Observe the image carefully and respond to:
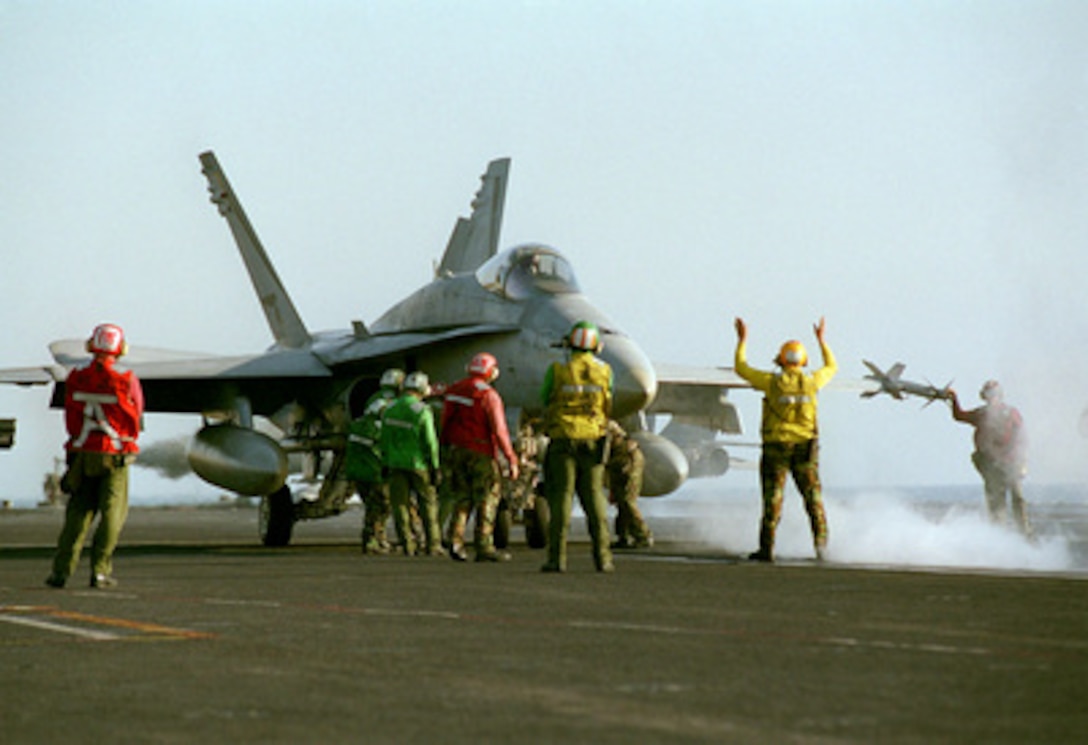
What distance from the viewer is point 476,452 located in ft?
56.6

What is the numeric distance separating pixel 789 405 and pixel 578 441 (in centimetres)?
242

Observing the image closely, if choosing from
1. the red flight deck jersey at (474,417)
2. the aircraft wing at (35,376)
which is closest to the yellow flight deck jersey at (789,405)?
the red flight deck jersey at (474,417)

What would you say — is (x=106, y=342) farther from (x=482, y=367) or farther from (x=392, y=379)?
(x=392, y=379)

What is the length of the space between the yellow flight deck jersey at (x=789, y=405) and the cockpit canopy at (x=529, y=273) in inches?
213

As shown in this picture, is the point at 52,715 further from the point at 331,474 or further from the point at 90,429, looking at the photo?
the point at 331,474

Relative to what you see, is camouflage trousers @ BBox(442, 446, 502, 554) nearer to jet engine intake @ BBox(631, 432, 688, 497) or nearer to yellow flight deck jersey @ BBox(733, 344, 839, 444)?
yellow flight deck jersey @ BBox(733, 344, 839, 444)

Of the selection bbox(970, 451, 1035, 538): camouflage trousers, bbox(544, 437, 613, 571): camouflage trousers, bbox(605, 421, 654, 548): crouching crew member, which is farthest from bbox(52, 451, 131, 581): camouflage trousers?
bbox(970, 451, 1035, 538): camouflage trousers

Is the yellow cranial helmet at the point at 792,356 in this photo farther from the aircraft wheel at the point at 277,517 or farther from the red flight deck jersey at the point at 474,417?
the aircraft wheel at the point at 277,517

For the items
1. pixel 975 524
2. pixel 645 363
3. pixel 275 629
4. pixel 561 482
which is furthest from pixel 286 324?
Answer: pixel 275 629

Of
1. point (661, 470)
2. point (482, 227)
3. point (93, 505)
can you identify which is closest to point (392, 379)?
point (661, 470)

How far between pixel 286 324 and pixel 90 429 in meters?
13.9

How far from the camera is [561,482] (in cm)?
1491

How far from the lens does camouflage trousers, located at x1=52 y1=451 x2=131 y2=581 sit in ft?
44.4

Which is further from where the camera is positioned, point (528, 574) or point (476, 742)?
point (528, 574)
